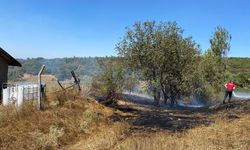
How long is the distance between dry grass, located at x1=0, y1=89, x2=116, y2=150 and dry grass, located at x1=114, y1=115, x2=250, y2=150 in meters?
3.15

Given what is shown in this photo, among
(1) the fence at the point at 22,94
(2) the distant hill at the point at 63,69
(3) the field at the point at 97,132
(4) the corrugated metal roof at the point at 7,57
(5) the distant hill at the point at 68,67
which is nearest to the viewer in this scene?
(3) the field at the point at 97,132

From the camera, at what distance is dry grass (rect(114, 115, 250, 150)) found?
10.3m

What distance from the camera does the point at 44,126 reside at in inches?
607

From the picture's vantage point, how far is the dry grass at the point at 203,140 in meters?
10.3

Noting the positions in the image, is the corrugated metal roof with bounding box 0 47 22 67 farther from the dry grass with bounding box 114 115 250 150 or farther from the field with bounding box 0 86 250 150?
the dry grass with bounding box 114 115 250 150

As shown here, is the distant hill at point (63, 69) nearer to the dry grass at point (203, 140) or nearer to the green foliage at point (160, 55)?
the green foliage at point (160, 55)

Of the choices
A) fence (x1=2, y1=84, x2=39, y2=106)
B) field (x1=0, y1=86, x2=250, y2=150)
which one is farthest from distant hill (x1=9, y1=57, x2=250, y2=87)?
field (x1=0, y1=86, x2=250, y2=150)

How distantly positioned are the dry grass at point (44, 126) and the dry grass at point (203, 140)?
3.15 metres

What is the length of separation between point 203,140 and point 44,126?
6.77 metres

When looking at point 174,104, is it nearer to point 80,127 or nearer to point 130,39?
point 130,39

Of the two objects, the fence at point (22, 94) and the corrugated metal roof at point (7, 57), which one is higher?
the corrugated metal roof at point (7, 57)

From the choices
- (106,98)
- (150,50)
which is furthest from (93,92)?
(150,50)

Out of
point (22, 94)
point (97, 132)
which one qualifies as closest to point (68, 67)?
point (22, 94)

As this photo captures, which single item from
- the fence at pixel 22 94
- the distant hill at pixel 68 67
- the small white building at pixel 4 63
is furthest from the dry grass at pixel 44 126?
the distant hill at pixel 68 67
